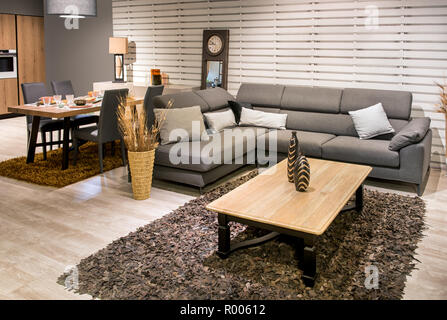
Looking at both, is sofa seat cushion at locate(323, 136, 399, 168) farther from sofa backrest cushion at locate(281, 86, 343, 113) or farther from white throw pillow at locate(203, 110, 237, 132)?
white throw pillow at locate(203, 110, 237, 132)

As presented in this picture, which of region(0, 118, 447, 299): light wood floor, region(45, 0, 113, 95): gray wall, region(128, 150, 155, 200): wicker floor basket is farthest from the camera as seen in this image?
region(45, 0, 113, 95): gray wall

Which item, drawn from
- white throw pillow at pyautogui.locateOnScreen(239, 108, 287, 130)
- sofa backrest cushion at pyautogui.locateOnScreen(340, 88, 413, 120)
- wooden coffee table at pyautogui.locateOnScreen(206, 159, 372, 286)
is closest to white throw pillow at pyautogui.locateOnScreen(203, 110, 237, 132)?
white throw pillow at pyautogui.locateOnScreen(239, 108, 287, 130)

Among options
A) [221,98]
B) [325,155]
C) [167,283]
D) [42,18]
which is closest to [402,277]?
[167,283]

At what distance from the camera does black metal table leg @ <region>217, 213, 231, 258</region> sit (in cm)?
285

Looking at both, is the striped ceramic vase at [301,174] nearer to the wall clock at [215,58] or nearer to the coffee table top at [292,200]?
the coffee table top at [292,200]

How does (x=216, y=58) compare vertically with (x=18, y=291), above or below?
above

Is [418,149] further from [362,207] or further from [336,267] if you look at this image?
[336,267]

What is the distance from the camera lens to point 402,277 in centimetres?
266

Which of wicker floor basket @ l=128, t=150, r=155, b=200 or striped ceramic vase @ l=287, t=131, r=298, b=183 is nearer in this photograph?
striped ceramic vase @ l=287, t=131, r=298, b=183

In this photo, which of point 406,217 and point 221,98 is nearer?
point 406,217

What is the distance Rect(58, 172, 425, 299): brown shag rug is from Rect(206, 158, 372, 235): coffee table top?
0.35 meters

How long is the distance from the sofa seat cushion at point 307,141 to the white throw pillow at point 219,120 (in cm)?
50
